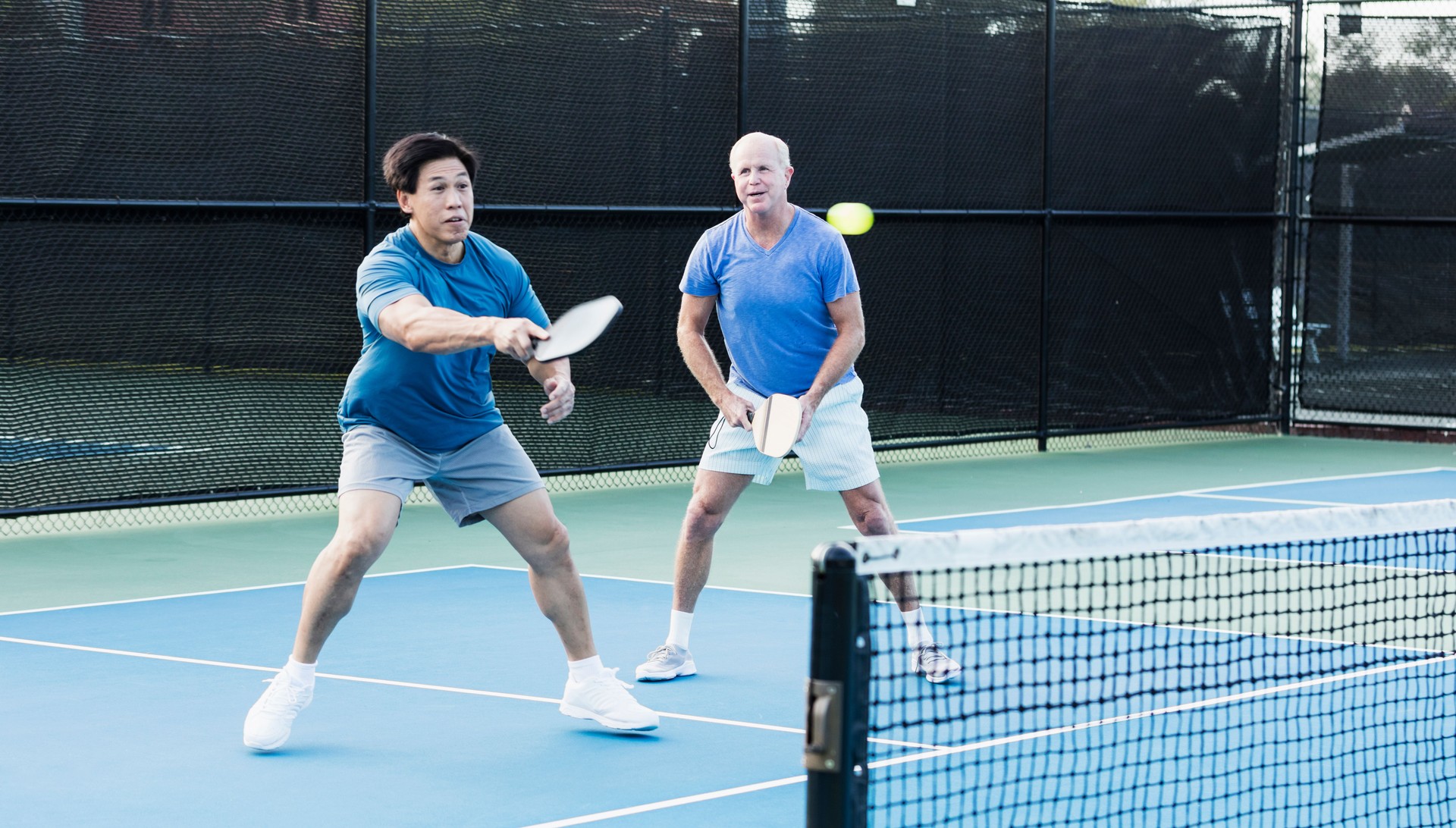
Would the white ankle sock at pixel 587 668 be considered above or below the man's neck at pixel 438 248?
below

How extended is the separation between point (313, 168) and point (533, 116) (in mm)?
1329

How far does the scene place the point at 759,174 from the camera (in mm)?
5691

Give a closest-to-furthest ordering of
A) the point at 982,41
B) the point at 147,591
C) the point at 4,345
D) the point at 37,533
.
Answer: the point at 147,591 < the point at 4,345 < the point at 37,533 < the point at 982,41

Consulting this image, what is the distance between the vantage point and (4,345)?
8445 mm

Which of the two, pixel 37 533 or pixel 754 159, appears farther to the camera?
pixel 37 533

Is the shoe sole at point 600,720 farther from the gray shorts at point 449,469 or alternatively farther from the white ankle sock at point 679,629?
the white ankle sock at point 679,629

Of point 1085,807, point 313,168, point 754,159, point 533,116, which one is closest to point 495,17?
point 533,116

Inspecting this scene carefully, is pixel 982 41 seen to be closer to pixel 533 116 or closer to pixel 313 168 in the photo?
pixel 533 116

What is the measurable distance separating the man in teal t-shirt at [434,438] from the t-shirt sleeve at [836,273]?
3.38ft

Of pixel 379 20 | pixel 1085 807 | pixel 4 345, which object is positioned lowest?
pixel 1085 807

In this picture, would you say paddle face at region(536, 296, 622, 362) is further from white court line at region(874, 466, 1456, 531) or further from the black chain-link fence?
white court line at region(874, 466, 1456, 531)

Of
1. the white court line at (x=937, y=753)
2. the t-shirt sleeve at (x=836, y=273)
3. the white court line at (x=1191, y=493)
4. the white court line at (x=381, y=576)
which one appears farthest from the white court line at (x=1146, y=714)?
the white court line at (x=1191, y=493)

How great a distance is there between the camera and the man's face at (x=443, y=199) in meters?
4.77

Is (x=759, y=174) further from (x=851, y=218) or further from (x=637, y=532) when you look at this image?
(x=851, y=218)
